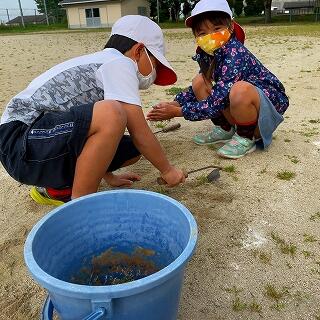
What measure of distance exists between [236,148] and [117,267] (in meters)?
1.42

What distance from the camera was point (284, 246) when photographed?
187 centimetres

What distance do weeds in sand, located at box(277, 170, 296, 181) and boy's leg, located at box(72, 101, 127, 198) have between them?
3.78 ft

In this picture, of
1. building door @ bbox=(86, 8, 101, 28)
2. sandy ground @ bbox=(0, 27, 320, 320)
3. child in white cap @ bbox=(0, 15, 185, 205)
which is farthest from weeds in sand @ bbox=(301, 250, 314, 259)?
building door @ bbox=(86, 8, 101, 28)

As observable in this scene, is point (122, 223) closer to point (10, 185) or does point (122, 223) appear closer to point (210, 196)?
point (210, 196)

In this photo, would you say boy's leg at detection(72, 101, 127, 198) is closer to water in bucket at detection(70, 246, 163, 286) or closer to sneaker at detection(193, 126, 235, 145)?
water in bucket at detection(70, 246, 163, 286)

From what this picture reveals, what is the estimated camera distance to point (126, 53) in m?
2.06

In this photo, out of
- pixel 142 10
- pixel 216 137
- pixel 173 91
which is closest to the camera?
pixel 216 137

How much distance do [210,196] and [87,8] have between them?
122ft

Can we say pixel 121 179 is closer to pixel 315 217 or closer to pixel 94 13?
pixel 315 217

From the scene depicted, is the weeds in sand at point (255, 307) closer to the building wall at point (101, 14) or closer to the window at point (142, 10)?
the building wall at point (101, 14)

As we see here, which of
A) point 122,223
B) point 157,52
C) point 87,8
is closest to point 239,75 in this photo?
point 157,52

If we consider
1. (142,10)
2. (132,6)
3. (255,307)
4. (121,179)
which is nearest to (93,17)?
(132,6)

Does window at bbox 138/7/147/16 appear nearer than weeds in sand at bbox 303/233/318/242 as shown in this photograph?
No

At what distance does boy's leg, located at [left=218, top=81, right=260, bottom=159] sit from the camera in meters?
2.53
